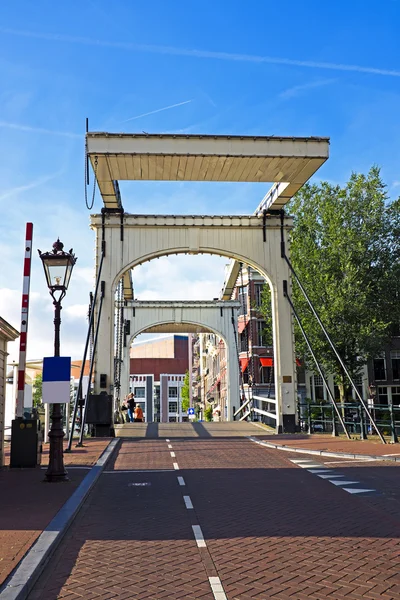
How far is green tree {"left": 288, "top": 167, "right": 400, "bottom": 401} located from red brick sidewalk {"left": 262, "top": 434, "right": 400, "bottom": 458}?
1083 centimetres

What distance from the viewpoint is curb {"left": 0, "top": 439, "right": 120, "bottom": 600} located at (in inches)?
188

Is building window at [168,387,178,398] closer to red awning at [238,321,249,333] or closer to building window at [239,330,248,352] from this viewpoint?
building window at [239,330,248,352]

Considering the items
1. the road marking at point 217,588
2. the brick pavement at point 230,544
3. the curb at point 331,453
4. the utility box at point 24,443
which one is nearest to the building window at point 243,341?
the curb at point 331,453

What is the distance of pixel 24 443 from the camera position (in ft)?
43.6

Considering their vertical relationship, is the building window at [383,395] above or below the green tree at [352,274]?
below

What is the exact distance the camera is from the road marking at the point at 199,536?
6430 mm

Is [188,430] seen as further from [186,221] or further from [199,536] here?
[199,536]

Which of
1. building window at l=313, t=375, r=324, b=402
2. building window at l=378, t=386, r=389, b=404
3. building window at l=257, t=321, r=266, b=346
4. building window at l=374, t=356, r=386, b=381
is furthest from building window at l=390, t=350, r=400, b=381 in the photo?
building window at l=257, t=321, r=266, b=346

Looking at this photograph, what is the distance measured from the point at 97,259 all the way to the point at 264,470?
1179 centimetres

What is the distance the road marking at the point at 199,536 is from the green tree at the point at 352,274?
77.0 feet

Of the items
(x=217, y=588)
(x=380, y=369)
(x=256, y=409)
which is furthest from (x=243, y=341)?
(x=217, y=588)

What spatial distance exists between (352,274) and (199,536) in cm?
2483

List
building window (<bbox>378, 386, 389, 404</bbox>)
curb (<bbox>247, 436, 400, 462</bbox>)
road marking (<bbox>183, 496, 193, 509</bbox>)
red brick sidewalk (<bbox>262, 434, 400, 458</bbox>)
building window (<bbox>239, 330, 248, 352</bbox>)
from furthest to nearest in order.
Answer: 1. building window (<bbox>239, 330, 248, 352</bbox>)
2. building window (<bbox>378, 386, 389, 404</bbox>)
3. red brick sidewalk (<bbox>262, 434, 400, 458</bbox>)
4. curb (<bbox>247, 436, 400, 462</bbox>)
5. road marking (<bbox>183, 496, 193, 509</bbox>)

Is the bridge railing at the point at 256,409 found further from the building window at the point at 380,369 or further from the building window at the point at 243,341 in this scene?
the building window at the point at 243,341
